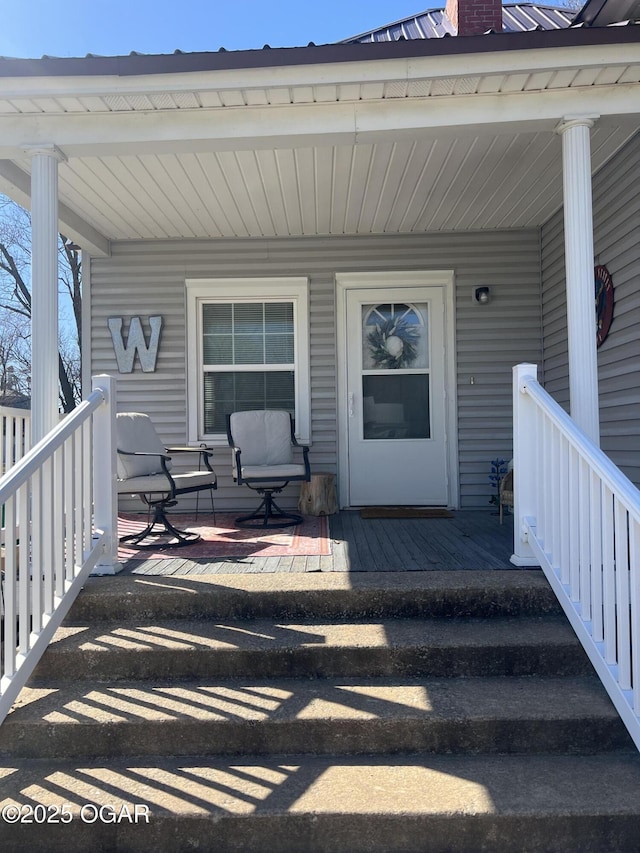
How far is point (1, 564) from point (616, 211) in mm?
4072

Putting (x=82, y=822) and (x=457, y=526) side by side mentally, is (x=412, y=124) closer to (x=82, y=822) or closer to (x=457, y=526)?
(x=457, y=526)

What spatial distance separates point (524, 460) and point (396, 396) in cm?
236

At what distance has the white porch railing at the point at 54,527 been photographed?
7.01 ft

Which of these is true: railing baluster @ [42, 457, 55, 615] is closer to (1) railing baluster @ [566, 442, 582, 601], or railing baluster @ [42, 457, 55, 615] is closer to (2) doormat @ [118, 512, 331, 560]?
(2) doormat @ [118, 512, 331, 560]

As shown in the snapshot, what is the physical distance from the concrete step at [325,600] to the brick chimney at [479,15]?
157 inches

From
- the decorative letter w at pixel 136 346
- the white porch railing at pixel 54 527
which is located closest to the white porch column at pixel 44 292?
the white porch railing at pixel 54 527

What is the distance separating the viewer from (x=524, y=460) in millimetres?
2904

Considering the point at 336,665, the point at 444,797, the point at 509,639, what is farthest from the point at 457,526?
the point at 444,797

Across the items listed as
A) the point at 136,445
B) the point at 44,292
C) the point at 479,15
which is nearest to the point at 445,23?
the point at 479,15

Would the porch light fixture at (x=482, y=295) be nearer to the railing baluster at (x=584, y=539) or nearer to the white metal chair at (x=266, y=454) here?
the white metal chair at (x=266, y=454)

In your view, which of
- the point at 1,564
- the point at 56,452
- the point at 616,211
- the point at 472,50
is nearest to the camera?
the point at 56,452

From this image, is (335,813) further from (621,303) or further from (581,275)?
(621,303)

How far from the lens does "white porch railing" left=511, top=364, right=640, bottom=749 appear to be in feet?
6.70

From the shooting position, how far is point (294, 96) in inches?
118
